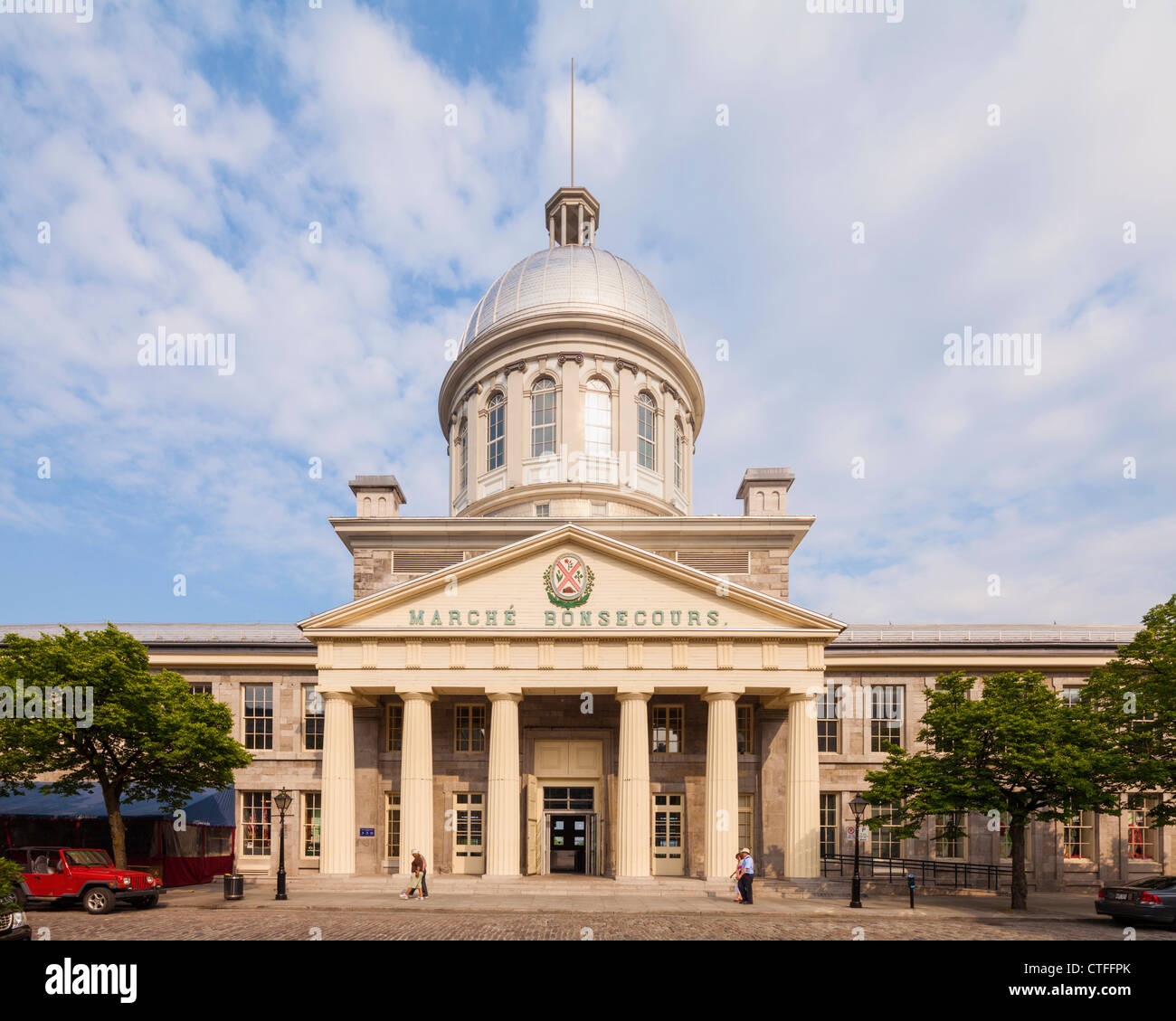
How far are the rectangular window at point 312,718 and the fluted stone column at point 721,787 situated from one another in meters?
17.5

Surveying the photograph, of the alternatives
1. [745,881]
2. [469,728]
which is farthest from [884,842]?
[469,728]

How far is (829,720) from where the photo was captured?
38031 millimetres

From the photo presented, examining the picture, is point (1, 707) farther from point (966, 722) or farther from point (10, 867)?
point (966, 722)

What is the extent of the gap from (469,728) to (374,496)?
12.5m

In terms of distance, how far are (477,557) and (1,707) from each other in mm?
16809

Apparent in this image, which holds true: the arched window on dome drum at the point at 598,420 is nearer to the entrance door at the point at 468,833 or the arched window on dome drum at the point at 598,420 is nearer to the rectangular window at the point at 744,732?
the rectangular window at the point at 744,732

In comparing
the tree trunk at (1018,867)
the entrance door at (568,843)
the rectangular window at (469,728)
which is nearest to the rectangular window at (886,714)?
the tree trunk at (1018,867)

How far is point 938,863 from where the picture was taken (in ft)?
114

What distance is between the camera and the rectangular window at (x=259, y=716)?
124 feet

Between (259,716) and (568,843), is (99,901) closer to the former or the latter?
(259,716)

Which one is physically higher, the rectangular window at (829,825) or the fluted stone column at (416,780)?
the fluted stone column at (416,780)

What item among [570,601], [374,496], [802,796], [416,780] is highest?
[374,496]

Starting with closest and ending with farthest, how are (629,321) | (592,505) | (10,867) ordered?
(10,867) < (592,505) < (629,321)
